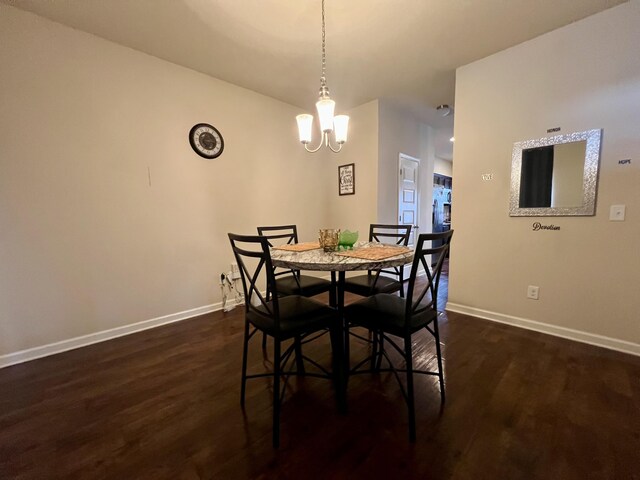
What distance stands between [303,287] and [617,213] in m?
2.50

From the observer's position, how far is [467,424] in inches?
52.9

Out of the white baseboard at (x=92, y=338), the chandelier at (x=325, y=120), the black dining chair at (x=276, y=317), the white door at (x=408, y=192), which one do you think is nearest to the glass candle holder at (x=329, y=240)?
the black dining chair at (x=276, y=317)

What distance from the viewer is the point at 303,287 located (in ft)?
6.61

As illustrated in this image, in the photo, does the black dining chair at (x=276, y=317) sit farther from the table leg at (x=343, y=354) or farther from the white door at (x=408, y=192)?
the white door at (x=408, y=192)

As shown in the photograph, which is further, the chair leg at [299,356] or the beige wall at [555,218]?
the beige wall at [555,218]

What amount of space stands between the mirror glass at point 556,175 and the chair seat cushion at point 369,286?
1.47 m

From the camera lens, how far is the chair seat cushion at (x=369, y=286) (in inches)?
78.4

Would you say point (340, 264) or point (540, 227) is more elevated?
point (540, 227)

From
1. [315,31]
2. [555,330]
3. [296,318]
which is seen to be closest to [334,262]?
[296,318]

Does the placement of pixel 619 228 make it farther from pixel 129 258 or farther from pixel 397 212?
pixel 129 258

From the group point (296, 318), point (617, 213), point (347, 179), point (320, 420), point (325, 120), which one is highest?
point (325, 120)

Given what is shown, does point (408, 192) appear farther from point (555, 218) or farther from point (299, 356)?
point (299, 356)

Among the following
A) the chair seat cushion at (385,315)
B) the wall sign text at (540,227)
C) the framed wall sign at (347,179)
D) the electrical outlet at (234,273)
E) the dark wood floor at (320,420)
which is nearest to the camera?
the dark wood floor at (320,420)

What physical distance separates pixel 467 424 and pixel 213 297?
2637 millimetres
